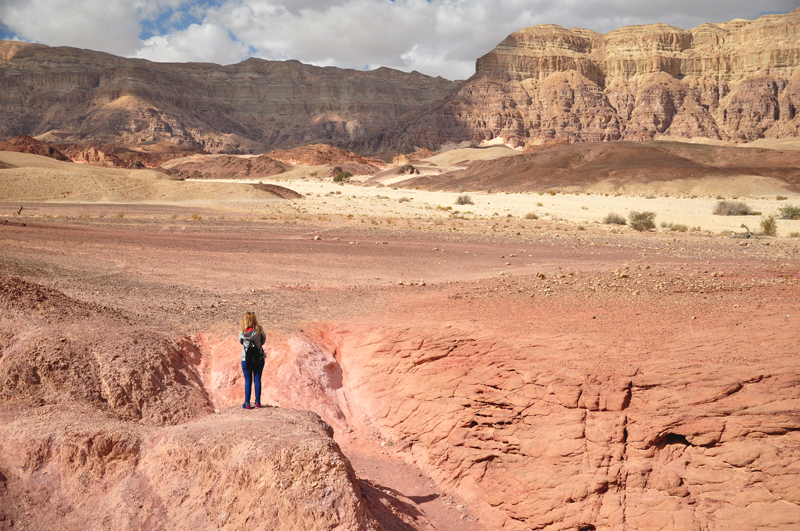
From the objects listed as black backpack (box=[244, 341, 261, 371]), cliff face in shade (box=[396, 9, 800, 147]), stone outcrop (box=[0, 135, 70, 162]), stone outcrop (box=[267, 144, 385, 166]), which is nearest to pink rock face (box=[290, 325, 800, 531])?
black backpack (box=[244, 341, 261, 371])

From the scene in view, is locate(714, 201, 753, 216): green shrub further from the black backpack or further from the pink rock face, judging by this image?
the black backpack

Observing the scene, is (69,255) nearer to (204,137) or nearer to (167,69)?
(204,137)

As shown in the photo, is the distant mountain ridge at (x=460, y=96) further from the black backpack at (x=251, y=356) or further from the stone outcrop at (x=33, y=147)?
the black backpack at (x=251, y=356)

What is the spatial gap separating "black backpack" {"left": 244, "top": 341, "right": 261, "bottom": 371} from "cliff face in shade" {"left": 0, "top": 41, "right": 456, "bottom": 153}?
126956mm

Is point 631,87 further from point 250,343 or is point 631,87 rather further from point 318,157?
point 250,343

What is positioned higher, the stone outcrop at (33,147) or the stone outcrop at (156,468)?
the stone outcrop at (33,147)

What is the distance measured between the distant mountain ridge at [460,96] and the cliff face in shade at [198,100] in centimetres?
35

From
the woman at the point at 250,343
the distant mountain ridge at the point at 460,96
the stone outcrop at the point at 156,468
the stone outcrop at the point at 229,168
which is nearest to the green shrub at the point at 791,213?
the woman at the point at 250,343

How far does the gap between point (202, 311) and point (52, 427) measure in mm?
5665

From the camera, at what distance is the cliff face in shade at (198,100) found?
419 ft

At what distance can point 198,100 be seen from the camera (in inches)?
5689

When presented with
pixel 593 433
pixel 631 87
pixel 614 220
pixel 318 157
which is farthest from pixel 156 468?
pixel 631 87

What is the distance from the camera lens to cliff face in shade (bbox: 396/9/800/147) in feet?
340

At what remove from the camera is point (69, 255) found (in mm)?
17188
